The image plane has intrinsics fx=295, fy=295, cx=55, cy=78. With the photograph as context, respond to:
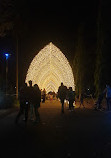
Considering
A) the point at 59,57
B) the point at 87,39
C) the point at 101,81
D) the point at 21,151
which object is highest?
the point at 87,39

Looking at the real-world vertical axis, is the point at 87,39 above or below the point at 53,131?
above

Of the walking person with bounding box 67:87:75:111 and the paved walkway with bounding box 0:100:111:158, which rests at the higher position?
the walking person with bounding box 67:87:75:111

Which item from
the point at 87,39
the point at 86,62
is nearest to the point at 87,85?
the point at 86,62

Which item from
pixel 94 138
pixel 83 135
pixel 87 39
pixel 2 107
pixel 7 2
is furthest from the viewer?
pixel 87 39

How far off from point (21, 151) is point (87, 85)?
3595cm

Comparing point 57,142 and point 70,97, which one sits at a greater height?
point 70,97

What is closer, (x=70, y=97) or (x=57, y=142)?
(x=57, y=142)

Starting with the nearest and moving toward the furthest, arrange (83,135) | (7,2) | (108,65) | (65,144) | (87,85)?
(65,144)
(83,135)
(7,2)
(108,65)
(87,85)

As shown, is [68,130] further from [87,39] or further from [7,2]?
[87,39]

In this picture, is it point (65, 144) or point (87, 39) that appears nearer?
point (65, 144)

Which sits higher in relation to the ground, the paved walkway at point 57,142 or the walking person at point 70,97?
the walking person at point 70,97

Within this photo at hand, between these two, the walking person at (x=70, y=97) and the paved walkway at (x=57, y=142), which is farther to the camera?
the walking person at (x=70, y=97)

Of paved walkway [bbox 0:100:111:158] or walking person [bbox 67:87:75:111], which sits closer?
paved walkway [bbox 0:100:111:158]

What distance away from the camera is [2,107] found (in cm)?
2130
